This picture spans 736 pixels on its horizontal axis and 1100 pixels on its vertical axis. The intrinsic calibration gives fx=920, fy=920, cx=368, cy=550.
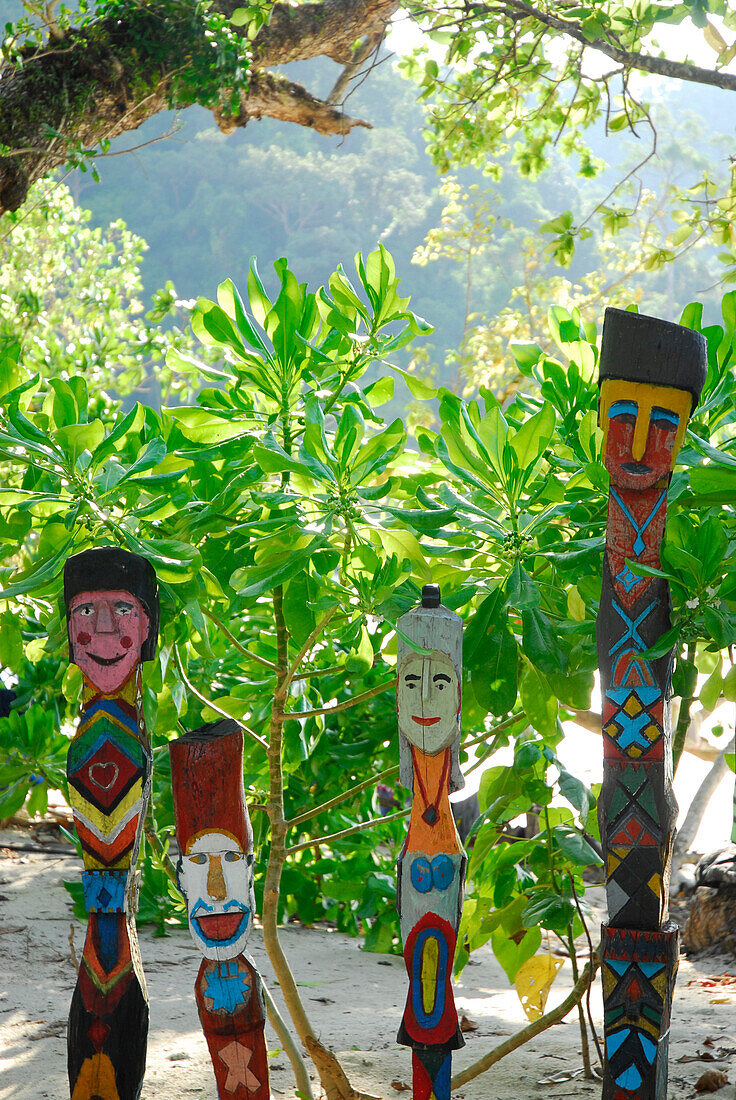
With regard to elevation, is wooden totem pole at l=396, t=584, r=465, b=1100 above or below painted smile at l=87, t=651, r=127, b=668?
below

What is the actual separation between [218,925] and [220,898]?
0.04 m

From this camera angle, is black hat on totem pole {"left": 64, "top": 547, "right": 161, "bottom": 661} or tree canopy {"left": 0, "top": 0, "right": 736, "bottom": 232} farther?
tree canopy {"left": 0, "top": 0, "right": 736, "bottom": 232}

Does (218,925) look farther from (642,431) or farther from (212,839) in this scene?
(642,431)

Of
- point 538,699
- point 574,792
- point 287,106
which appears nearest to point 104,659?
point 538,699

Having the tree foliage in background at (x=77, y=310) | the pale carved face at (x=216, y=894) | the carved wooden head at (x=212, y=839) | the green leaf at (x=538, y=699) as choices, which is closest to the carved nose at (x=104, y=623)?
the carved wooden head at (x=212, y=839)

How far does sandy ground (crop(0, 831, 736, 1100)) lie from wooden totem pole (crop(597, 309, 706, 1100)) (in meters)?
0.69

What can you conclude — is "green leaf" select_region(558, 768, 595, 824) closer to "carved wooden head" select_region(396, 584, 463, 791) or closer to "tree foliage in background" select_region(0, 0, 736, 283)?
"carved wooden head" select_region(396, 584, 463, 791)

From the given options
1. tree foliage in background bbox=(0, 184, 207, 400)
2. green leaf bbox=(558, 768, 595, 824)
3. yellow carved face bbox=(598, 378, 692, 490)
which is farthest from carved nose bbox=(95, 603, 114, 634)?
tree foliage in background bbox=(0, 184, 207, 400)

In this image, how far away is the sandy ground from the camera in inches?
77.4

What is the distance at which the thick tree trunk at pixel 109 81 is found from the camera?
3.24m

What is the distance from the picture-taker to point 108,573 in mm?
1303

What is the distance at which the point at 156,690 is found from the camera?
150 centimetres

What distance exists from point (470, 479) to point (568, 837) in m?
0.82

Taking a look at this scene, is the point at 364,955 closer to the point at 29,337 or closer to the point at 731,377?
the point at 731,377
